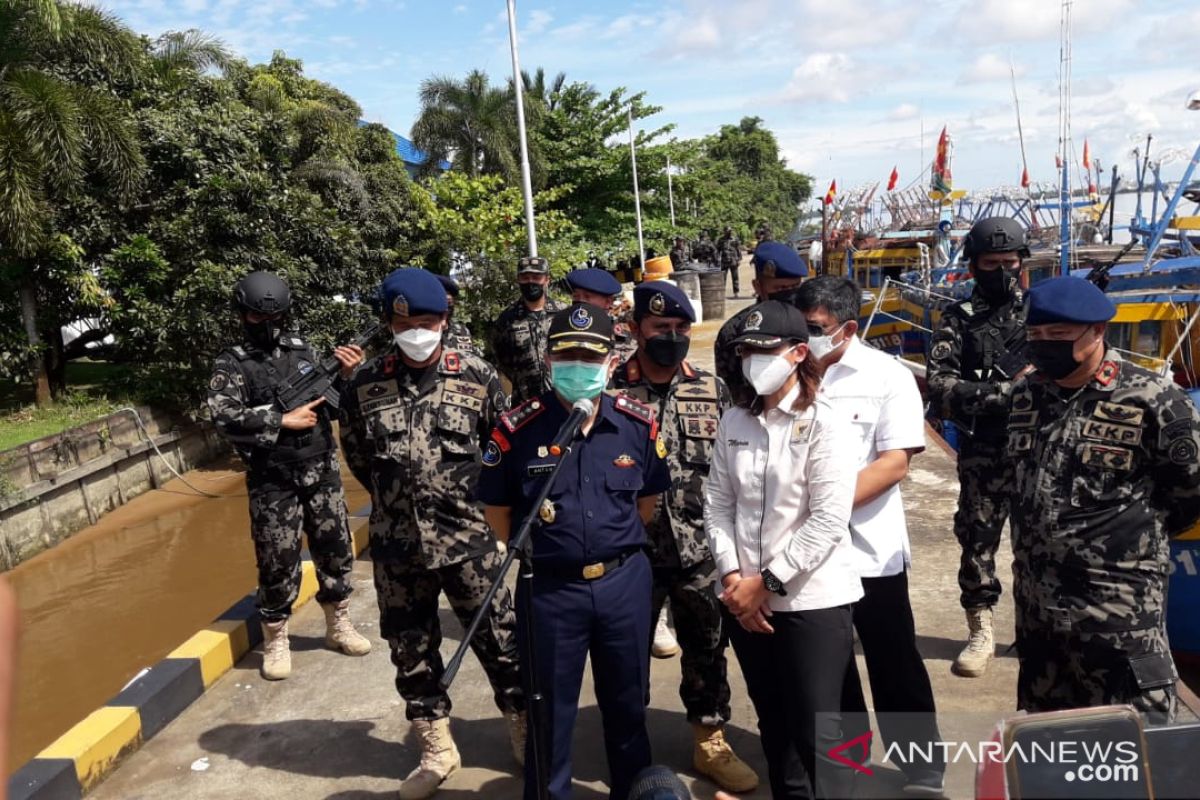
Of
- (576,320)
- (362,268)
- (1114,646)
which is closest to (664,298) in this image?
(576,320)

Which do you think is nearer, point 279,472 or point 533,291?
point 279,472

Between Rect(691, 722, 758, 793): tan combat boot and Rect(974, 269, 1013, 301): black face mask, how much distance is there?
7.54ft

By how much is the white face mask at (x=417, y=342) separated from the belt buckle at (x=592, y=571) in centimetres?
120

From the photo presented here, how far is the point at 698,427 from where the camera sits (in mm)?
3408

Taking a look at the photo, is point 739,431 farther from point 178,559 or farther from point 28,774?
point 178,559

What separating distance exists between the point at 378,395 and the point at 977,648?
9.54 feet

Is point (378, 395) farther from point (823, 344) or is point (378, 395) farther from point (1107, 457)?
point (1107, 457)

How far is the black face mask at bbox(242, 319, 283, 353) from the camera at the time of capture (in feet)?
15.2

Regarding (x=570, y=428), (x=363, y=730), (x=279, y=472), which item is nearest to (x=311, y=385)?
(x=279, y=472)

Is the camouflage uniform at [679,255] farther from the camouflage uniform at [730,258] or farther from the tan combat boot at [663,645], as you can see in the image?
the tan combat boot at [663,645]

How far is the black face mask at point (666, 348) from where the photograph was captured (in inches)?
132

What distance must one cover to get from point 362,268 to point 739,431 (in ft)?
37.5

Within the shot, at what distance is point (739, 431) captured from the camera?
2.73m

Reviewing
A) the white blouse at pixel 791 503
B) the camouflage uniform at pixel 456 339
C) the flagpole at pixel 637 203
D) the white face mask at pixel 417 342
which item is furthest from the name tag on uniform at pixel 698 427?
the flagpole at pixel 637 203
